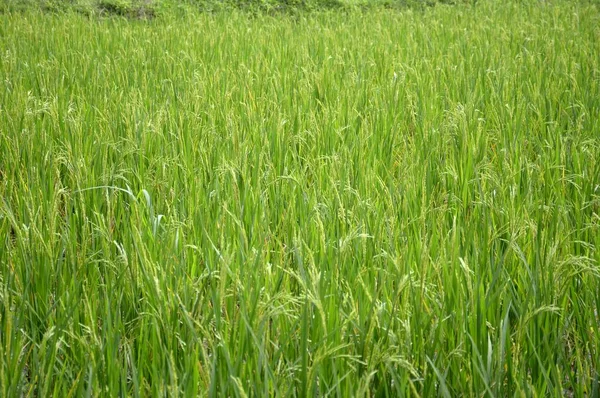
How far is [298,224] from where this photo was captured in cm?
204

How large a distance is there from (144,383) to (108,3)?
7660 mm

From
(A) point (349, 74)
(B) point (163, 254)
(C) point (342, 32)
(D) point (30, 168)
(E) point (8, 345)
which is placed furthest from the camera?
(C) point (342, 32)

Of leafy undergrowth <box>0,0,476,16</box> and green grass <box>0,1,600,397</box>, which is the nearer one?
green grass <box>0,1,600,397</box>

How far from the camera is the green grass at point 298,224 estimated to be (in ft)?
4.04

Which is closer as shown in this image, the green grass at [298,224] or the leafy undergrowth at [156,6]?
the green grass at [298,224]

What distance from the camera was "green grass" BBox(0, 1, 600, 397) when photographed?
1.23 metres

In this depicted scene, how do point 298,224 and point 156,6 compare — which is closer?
point 298,224

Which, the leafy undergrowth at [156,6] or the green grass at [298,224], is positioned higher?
the leafy undergrowth at [156,6]

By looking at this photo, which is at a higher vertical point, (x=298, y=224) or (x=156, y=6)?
(x=156, y=6)

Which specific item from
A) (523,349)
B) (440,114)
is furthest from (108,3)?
(523,349)

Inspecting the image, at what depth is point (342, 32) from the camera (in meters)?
6.36

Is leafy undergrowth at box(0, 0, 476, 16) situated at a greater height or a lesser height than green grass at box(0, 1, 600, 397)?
greater

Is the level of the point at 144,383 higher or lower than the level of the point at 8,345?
lower

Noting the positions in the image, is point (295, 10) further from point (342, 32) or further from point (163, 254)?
point (163, 254)
